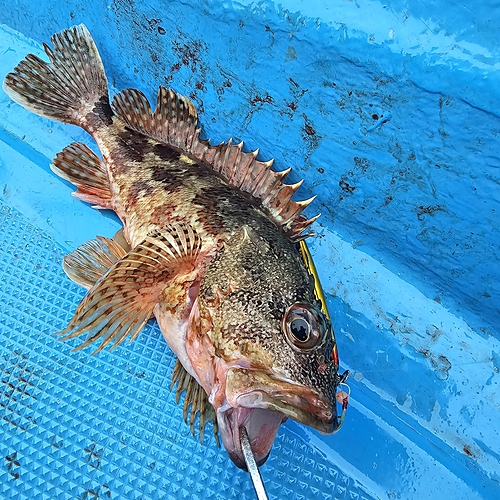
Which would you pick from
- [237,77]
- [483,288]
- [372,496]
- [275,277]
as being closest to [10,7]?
[237,77]

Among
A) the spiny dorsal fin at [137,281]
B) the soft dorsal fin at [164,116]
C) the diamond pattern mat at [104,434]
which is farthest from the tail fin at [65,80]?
the spiny dorsal fin at [137,281]

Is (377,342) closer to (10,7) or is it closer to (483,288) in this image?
(483,288)

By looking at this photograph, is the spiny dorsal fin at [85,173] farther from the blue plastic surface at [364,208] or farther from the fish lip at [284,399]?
the fish lip at [284,399]

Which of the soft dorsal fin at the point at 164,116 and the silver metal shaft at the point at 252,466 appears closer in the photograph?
the silver metal shaft at the point at 252,466

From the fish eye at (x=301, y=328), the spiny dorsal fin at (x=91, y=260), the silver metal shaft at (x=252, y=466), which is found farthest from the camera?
the spiny dorsal fin at (x=91, y=260)

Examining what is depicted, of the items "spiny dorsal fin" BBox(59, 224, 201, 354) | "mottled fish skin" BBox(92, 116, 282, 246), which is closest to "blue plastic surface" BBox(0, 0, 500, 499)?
"mottled fish skin" BBox(92, 116, 282, 246)

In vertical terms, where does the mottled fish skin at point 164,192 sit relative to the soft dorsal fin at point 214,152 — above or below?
below

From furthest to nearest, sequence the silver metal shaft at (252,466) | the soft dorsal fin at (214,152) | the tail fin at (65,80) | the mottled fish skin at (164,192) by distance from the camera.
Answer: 1. the tail fin at (65,80)
2. the soft dorsal fin at (214,152)
3. the mottled fish skin at (164,192)
4. the silver metal shaft at (252,466)

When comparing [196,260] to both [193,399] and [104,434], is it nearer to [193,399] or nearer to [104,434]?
[193,399]
